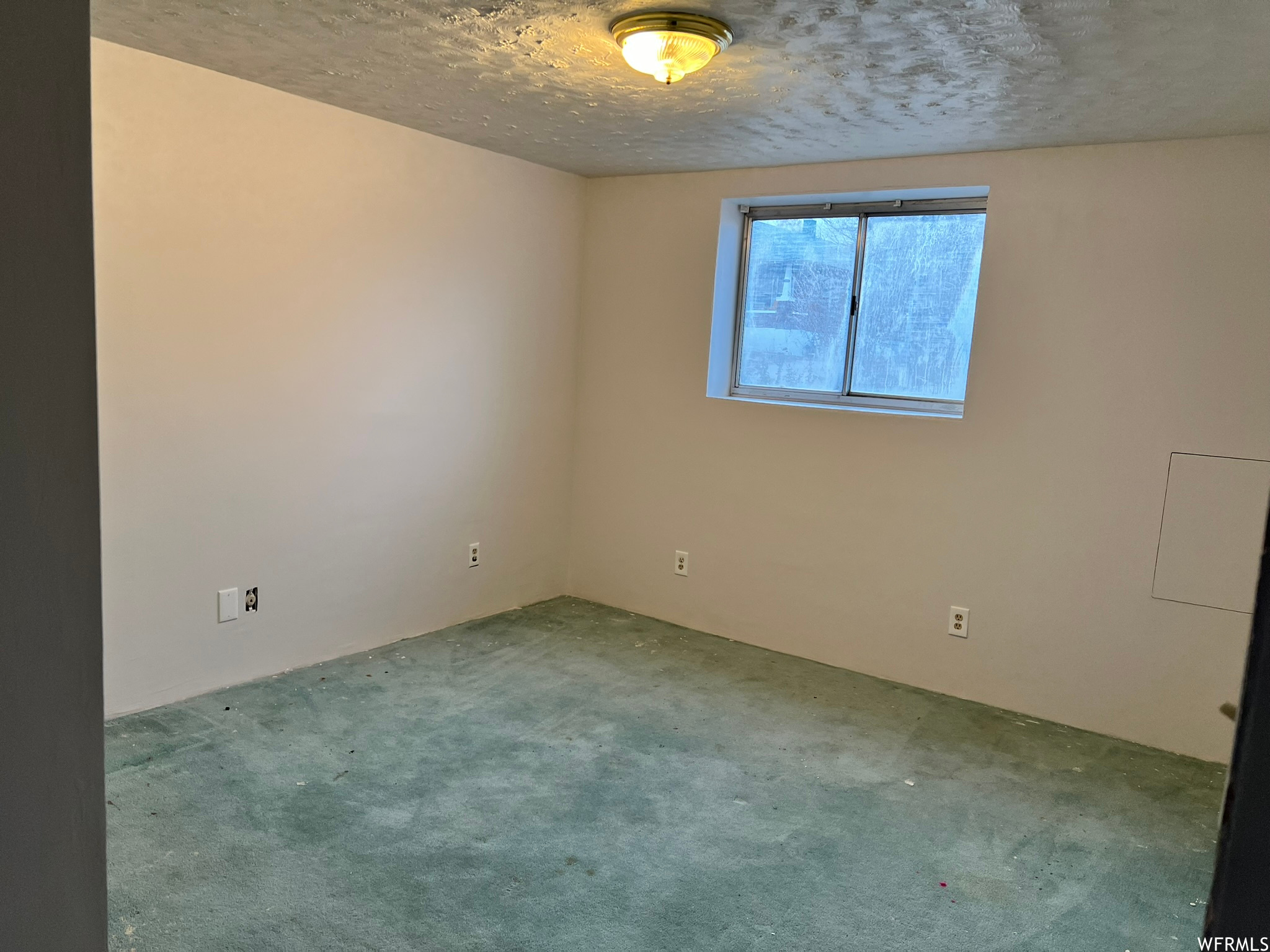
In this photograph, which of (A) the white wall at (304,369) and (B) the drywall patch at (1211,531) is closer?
(A) the white wall at (304,369)

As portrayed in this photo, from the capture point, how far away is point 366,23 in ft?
7.61

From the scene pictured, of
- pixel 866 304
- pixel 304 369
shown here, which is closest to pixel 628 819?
pixel 304 369

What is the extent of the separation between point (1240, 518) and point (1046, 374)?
2.57 ft

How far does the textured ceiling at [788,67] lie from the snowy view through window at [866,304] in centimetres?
40

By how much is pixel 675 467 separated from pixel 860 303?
44.1 inches

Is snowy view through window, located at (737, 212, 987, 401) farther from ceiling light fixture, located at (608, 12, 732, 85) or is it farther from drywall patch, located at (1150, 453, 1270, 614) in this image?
ceiling light fixture, located at (608, 12, 732, 85)

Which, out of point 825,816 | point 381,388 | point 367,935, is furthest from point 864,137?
point 367,935

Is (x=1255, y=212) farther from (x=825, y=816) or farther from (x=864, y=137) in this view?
(x=825, y=816)

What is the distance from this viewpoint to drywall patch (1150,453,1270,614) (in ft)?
9.71

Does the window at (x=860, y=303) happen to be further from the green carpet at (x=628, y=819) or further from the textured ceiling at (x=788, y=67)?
the green carpet at (x=628, y=819)

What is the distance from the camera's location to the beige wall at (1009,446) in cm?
302

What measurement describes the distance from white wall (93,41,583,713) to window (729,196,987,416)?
37.9 inches

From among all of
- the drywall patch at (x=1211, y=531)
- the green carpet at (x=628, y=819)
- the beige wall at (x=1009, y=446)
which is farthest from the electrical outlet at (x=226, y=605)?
the drywall patch at (x=1211, y=531)

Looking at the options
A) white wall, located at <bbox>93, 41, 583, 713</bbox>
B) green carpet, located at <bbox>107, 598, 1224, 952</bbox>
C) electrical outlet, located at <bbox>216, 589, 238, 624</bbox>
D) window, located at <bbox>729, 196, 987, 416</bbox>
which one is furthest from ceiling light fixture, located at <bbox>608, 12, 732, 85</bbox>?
electrical outlet, located at <bbox>216, 589, 238, 624</bbox>
